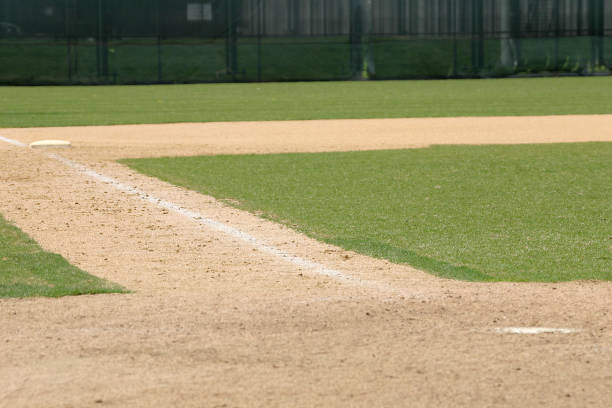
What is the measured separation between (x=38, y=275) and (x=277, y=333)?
2054 mm

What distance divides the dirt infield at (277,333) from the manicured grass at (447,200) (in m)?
0.46

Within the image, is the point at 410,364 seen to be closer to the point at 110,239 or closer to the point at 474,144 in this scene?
the point at 110,239

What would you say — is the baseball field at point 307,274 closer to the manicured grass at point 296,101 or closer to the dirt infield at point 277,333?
the dirt infield at point 277,333

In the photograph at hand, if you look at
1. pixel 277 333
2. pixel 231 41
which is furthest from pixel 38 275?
pixel 231 41

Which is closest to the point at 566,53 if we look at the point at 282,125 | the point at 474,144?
the point at 282,125

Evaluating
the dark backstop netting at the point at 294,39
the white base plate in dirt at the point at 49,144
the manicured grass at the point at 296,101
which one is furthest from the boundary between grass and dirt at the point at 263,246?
the dark backstop netting at the point at 294,39

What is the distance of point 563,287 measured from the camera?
5.43m

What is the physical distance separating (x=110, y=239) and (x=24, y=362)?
3168mm

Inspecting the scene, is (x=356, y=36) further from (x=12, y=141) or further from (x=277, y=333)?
(x=277, y=333)

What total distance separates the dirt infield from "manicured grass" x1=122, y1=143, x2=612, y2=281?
0.46 meters

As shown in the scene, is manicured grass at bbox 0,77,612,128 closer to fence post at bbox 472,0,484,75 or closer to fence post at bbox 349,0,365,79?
fence post at bbox 349,0,365,79

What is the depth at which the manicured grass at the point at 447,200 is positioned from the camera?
6492mm

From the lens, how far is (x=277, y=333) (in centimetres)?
447

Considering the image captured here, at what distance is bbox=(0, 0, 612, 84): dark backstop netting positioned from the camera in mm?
35812
